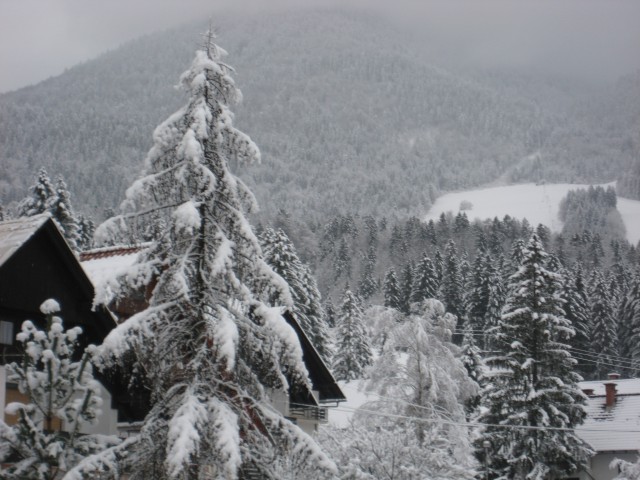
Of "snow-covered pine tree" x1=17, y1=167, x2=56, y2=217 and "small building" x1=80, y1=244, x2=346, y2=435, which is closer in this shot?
"small building" x1=80, y1=244, x2=346, y2=435

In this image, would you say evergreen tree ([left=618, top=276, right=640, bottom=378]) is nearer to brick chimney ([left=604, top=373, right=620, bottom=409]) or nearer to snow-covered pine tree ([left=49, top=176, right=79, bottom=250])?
brick chimney ([left=604, top=373, right=620, bottom=409])

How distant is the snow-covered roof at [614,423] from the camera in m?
47.9

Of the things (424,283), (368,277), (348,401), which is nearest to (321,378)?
(348,401)

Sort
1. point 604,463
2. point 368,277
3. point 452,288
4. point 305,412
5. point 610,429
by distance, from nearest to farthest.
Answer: point 305,412 → point 604,463 → point 610,429 → point 452,288 → point 368,277

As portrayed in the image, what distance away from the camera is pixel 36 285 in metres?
18.0

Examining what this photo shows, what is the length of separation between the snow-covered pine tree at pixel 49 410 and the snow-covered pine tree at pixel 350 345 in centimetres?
7328

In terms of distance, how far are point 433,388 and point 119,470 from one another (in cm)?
2347

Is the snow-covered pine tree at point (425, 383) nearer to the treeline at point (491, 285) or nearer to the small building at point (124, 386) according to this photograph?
the small building at point (124, 386)

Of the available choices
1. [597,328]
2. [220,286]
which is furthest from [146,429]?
[597,328]

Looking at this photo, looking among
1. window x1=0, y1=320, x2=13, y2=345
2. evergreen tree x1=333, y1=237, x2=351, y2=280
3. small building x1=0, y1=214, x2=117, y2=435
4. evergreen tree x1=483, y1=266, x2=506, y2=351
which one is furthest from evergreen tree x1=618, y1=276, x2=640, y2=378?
evergreen tree x1=333, y1=237, x2=351, y2=280

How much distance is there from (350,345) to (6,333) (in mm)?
73383

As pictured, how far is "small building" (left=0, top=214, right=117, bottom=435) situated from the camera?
17234mm

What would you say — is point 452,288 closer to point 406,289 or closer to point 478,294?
point 406,289

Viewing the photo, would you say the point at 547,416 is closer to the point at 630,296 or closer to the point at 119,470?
the point at 119,470
